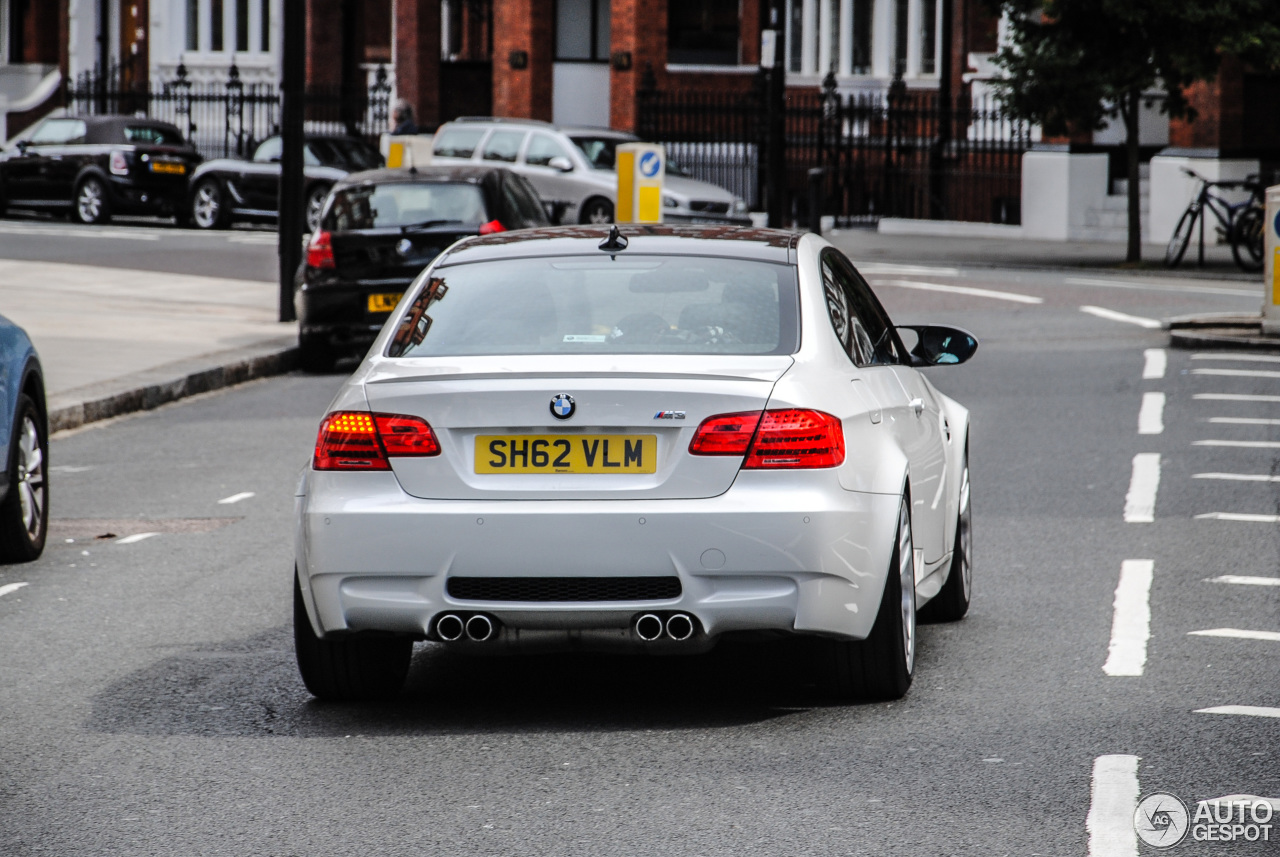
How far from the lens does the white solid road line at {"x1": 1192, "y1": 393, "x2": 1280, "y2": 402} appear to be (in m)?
14.0

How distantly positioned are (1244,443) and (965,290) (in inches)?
426

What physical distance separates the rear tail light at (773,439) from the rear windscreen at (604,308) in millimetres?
341

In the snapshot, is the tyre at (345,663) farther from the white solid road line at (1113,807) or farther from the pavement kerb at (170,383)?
the pavement kerb at (170,383)

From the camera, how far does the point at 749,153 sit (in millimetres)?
37656

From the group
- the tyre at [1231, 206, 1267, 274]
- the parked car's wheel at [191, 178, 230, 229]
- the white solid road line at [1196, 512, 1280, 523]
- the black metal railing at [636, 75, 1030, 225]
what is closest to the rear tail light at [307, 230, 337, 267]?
the white solid road line at [1196, 512, 1280, 523]

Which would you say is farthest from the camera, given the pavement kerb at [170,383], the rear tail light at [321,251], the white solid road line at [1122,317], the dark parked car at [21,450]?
the white solid road line at [1122,317]

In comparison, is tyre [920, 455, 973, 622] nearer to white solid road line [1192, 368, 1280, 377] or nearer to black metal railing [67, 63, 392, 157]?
white solid road line [1192, 368, 1280, 377]

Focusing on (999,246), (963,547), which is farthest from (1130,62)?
(963,547)

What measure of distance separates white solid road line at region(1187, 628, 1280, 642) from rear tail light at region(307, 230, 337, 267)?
1035cm

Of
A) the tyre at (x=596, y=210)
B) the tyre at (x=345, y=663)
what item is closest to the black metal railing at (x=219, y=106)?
the tyre at (x=596, y=210)

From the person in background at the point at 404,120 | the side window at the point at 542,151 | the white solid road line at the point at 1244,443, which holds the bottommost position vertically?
the white solid road line at the point at 1244,443

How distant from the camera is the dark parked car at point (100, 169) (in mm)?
33375

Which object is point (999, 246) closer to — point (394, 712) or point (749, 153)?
point (749, 153)

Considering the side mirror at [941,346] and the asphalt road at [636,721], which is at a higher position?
the side mirror at [941,346]
